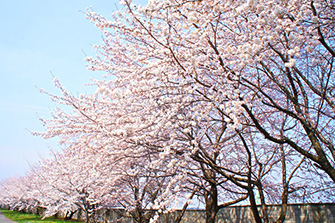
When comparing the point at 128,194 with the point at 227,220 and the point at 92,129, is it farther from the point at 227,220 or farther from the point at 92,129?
the point at 92,129

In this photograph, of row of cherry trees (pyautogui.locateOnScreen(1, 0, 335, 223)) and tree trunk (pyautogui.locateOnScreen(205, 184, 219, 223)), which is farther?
tree trunk (pyautogui.locateOnScreen(205, 184, 219, 223))

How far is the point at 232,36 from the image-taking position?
17.6 ft

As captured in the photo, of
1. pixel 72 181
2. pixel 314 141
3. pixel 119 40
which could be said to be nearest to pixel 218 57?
pixel 314 141

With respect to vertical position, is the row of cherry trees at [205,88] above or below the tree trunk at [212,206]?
above

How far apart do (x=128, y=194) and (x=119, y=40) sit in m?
6.49

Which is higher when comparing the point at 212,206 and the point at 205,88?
the point at 205,88

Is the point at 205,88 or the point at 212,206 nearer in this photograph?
the point at 205,88

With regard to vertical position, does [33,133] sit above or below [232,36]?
below

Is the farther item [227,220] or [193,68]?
[227,220]

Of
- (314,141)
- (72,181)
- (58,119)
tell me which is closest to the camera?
(314,141)

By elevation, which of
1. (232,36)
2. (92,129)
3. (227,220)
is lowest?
(227,220)

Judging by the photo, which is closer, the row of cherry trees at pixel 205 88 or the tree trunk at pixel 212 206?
the row of cherry trees at pixel 205 88

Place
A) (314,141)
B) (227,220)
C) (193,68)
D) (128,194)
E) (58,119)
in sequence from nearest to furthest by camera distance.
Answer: (193,68), (314,141), (58,119), (227,220), (128,194)

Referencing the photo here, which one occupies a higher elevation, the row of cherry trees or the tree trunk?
the row of cherry trees
